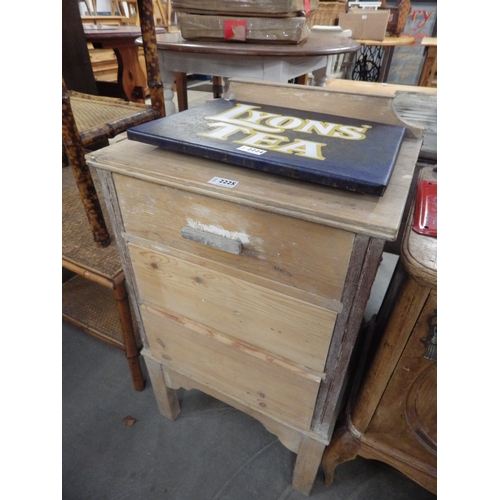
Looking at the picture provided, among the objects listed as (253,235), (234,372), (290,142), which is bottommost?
(234,372)

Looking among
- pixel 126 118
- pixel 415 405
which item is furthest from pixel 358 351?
pixel 126 118

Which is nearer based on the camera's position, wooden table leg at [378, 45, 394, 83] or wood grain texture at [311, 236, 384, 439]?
wood grain texture at [311, 236, 384, 439]

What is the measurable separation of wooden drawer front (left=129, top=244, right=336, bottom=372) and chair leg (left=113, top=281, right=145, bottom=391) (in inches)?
7.9

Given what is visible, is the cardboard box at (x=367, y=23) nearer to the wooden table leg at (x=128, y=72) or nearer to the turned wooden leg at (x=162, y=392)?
the wooden table leg at (x=128, y=72)

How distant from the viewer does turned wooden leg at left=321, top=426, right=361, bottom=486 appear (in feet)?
2.52

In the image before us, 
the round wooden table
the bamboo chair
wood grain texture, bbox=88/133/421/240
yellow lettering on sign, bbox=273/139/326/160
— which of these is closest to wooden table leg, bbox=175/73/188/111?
the round wooden table

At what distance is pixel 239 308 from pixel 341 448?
453 millimetres

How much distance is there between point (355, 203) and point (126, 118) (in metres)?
0.82

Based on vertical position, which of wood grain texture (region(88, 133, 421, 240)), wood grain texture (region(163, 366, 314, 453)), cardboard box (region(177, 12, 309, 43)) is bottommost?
wood grain texture (region(163, 366, 314, 453))

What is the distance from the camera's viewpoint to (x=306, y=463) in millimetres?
799

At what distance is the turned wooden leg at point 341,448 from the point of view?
768mm

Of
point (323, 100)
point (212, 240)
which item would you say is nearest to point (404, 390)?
point (212, 240)

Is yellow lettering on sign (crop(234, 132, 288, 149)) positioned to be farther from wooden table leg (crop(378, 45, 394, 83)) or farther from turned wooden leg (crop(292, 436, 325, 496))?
wooden table leg (crop(378, 45, 394, 83))

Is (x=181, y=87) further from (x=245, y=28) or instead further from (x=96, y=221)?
(x=96, y=221)
